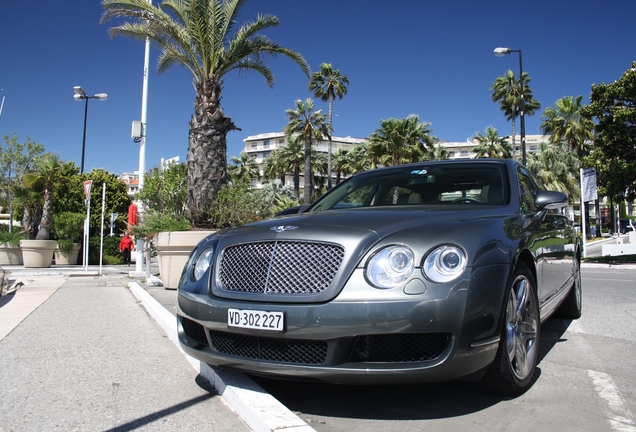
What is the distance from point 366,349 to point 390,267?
1.37 ft

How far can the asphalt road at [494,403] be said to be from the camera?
108 inches

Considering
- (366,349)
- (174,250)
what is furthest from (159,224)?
(366,349)

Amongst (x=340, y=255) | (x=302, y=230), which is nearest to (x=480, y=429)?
(x=340, y=255)

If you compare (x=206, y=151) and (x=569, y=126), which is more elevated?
(x=569, y=126)

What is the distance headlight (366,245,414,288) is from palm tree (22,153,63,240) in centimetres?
2361

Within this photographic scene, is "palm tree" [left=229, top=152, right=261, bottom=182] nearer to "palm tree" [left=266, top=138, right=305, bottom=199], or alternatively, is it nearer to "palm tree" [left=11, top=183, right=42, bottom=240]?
"palm tree" [left=266, top=138, right=305, bottom=199]

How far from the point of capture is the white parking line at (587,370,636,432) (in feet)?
8.88

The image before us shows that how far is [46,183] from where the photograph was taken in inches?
935

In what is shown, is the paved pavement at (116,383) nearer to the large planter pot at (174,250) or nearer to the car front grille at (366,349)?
the car front grille at (366,349)

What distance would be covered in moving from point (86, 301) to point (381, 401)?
20.7ft

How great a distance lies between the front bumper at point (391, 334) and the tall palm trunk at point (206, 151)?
6.99m

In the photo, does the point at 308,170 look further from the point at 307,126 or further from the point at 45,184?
the point at 45,184

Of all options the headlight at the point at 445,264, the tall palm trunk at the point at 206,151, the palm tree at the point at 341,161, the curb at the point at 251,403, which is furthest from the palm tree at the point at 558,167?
the headlight at the point at 445,264

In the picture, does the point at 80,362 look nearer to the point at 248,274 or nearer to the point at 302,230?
the point at 248,274
